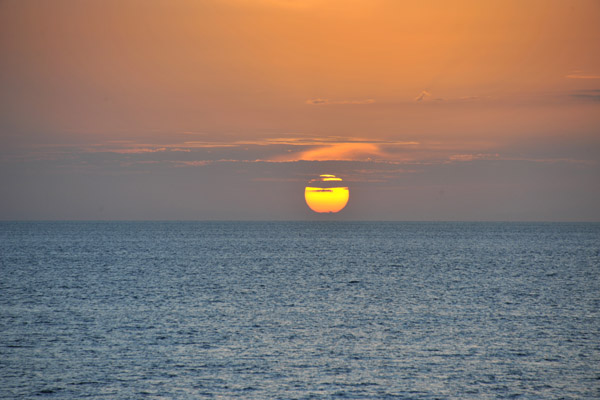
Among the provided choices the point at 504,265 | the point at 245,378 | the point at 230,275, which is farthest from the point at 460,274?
the point at 245,378

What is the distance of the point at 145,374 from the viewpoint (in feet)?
97.0

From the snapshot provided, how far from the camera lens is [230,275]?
7781 cm

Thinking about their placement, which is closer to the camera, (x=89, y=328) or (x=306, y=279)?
(x=89, y=328)

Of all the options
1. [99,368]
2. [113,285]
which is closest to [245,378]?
[99,368]

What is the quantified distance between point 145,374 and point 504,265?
7896 centimetres

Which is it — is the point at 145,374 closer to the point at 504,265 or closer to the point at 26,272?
the point at 26,272

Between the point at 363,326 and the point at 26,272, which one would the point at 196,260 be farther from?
the point at 363,326

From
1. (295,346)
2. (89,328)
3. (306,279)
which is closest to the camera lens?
(295,346)

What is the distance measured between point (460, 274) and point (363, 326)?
44213 millimetres

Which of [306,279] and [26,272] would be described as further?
[26,272]

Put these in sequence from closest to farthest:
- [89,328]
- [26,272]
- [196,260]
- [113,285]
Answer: [89,328]
[113,285]
[26,272]
[196,260]

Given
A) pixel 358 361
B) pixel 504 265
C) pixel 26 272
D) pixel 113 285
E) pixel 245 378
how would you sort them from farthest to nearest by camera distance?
pixel 504 265
pixel 26 272
pixel 113 285
pixel 358 361
pixel 245 378

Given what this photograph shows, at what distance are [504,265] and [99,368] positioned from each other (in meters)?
79.5

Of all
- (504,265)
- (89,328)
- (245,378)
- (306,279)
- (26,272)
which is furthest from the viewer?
(504,265)
